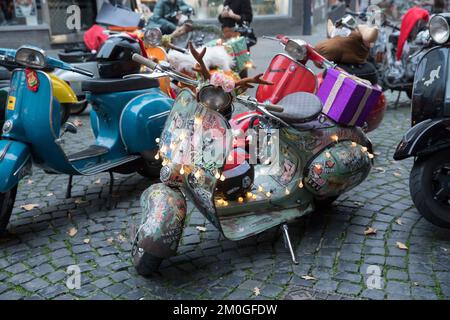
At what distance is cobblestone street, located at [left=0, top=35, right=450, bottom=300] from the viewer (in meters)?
3.03

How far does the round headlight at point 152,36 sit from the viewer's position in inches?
195

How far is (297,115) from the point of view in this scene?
11.2 ft

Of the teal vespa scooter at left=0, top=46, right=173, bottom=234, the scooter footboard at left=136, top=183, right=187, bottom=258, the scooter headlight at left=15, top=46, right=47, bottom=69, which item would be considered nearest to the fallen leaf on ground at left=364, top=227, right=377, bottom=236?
the scooter footboard at left=136, top=183, right=187, bottom=258

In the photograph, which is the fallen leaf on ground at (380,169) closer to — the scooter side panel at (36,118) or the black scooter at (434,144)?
the black scooter at (434,144)

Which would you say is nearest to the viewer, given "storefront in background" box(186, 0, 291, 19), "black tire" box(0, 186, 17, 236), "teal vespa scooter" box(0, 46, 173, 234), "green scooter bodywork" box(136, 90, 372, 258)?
"green scooter bodywork" box(136, 90, 372, 258)

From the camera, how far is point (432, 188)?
3527 millimetres

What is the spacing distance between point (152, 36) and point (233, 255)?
96.7 inches

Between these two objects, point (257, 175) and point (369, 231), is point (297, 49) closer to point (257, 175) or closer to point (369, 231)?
point (257, 175)

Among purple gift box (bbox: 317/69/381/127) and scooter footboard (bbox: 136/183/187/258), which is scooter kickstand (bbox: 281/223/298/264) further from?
purple gift box (bbox: 317/69/381/127)

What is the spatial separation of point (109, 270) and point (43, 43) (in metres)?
10.8

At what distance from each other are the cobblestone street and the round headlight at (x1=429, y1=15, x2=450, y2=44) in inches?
50.3

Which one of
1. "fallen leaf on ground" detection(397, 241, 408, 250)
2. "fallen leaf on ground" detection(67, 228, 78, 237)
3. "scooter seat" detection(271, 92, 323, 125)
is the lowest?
"fallen leaf on ground" detection(67, 228, 78, 237)
